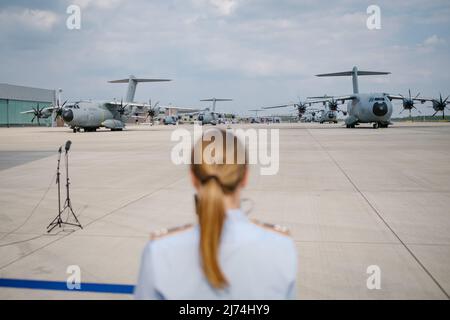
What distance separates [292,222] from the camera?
677cm

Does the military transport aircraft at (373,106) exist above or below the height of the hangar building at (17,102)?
below

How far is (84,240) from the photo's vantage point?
19.4 ft

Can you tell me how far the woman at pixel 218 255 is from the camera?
1.53 metres

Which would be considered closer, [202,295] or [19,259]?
[202,295]

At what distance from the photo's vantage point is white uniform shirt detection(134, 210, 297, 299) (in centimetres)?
154

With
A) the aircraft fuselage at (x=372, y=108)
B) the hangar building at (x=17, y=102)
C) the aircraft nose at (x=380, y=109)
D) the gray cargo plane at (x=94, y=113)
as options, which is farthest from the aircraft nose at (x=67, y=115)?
the hangar building at (x=17, y=102)

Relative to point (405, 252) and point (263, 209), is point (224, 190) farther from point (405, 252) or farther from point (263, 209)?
point (263, 209)

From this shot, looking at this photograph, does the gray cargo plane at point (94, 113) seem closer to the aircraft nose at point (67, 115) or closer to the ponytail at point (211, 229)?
the aircraft nose at point (67, 115)

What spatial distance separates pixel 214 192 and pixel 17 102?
100495 millimetres

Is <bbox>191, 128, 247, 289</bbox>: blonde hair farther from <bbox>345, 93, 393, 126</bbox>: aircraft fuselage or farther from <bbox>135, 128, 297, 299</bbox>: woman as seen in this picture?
<bbox>345, 93, 393, 126</bbox>: aircraft fuselage

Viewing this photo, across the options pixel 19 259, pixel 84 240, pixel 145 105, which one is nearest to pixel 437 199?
pixel 84 240

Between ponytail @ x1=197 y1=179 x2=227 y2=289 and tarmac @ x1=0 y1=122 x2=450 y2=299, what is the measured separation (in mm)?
367

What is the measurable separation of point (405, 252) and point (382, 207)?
262 cm
